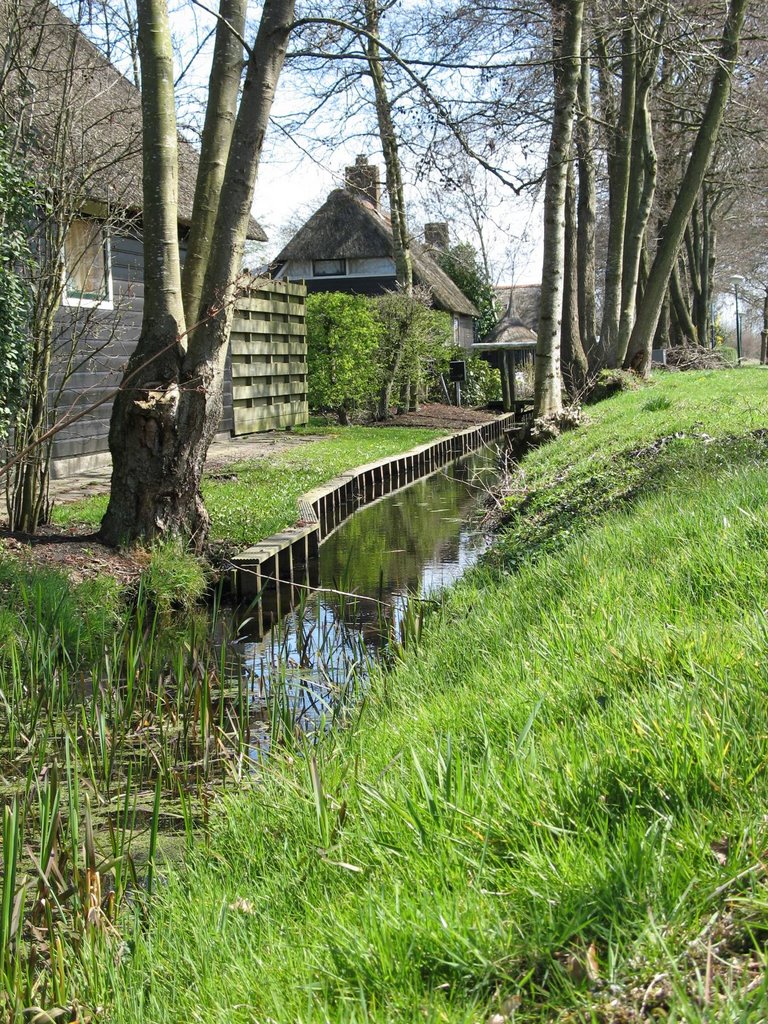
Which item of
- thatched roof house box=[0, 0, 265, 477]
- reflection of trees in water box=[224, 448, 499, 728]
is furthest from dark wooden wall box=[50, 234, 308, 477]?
reflection of trees in water box=[224, 448, 499, 728]

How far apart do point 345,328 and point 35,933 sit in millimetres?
19757

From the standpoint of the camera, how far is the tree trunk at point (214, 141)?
8203mm

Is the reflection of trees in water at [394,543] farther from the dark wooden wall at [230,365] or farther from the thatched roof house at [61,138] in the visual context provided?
the dark wooden wall at [230,365]

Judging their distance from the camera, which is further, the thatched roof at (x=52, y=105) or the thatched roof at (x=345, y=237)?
the thatched roof at (x=345, y=237)

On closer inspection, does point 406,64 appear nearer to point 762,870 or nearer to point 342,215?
point 762,870

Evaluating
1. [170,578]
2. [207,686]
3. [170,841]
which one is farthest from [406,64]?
[170,841]

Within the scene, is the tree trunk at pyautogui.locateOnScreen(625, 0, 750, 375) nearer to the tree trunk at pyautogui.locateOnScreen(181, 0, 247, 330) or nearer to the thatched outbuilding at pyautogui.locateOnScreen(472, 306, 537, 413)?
the tree trunk at pyautogui.locateOnScreen(181, 0, 247, 330)

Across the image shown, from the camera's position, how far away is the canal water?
5246mm

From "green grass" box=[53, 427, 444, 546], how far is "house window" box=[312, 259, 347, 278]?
2118cm

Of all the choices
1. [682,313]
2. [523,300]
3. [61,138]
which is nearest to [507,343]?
[682,313]

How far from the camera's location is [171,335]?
797 centimetres

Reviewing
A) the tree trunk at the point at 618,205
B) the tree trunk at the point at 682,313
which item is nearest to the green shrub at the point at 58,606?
the tree trunk at the point at 618,205

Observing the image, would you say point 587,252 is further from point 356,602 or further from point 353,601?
point 356,602

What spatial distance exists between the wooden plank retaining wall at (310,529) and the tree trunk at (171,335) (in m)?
0.74
